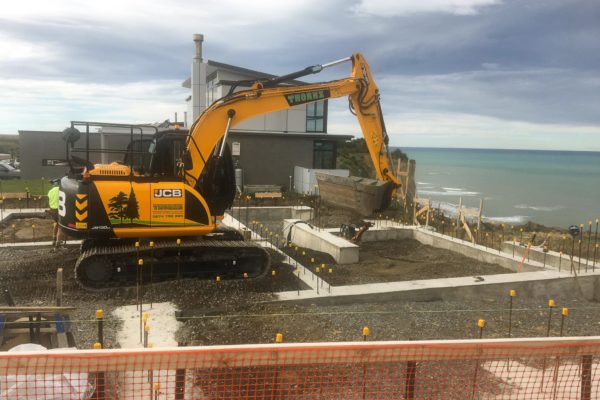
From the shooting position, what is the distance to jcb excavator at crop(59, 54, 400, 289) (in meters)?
9.29

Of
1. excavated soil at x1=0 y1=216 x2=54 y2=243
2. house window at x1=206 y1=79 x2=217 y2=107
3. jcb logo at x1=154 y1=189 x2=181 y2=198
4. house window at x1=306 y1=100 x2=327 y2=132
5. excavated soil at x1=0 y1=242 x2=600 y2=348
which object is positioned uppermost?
house window at x1=206 y1=79 x2=217 y2=107

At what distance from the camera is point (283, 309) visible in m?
8.59

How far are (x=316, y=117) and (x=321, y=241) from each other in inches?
665

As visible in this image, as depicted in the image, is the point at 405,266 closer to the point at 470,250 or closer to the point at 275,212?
the point at 470,250

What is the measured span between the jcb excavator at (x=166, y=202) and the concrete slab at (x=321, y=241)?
272 cm

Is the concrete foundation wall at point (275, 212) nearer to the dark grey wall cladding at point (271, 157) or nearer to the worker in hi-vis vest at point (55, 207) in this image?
the dark grey wall cladding at point (271, 157)

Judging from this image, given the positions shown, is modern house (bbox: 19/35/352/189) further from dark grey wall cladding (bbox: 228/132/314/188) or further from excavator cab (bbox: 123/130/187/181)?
excavator cab (bbox: 123/130/187/181)

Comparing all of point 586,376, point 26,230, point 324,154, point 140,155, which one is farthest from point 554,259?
point 324,154

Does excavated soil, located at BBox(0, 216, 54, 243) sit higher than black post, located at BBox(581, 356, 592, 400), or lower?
lower

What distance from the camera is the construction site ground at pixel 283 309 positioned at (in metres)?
7.35

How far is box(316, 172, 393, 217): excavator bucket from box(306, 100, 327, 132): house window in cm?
1362

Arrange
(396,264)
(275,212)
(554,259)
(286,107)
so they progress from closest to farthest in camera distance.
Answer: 1. (286,107)
2. (554,259)
3. (396,264)
4. (275,212)

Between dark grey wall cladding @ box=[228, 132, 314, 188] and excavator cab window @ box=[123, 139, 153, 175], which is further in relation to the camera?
dark grey wall cladding @ box=[228, 132, 314, 188]

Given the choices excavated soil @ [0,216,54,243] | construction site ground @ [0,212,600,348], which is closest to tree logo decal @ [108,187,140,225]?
construction site ground @ [0,212,600,348]
